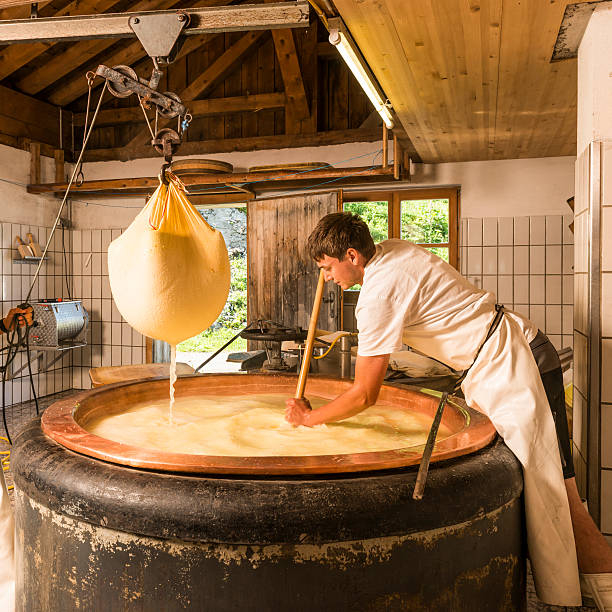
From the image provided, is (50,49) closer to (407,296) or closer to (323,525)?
(407,296)

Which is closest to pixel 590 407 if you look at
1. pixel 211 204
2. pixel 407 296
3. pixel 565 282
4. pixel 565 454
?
pixel 565 454

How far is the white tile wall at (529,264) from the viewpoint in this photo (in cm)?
522

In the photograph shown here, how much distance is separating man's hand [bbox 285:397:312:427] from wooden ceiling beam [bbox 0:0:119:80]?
477 cm

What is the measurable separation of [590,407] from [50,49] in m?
5.92

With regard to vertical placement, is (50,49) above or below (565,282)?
above

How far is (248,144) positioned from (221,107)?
58 cm

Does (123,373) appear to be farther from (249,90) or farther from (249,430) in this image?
(249,90)

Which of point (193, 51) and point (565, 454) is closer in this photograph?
point (565, 454)

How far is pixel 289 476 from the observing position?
1.23 meters

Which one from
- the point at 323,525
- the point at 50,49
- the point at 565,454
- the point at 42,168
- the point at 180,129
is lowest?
the point at 565,454

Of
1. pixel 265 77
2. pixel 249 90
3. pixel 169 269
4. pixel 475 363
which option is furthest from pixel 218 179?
pixel 475 363

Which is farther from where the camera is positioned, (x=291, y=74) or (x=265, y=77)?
(x=265, y=77)

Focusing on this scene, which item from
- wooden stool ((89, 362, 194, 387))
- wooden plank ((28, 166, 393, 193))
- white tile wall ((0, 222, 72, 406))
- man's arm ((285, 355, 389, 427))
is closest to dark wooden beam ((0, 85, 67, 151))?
wooden plank ((28, 166, 393, 193))

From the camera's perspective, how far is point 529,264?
17.4ft
